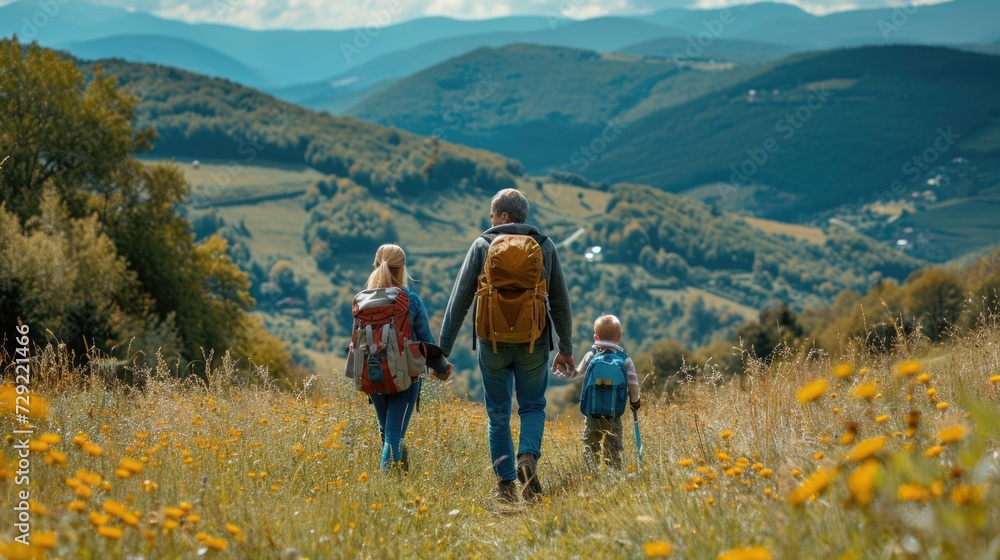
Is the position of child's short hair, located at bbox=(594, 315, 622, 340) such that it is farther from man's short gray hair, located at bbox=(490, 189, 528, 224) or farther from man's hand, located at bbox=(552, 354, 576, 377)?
man's short gray hair, located at bbox=(490, 189, 528, 224)

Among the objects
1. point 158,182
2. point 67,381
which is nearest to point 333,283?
point 158,182

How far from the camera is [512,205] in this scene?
5.72 metres

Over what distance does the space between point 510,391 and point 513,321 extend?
1.86ft

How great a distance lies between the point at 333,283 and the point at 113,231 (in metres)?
131

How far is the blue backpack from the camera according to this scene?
5906 millimetres

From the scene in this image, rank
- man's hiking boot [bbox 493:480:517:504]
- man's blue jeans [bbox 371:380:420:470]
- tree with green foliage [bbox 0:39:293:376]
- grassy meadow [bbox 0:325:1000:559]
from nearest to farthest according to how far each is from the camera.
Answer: grassy meadow [bbox 0:325:1000:559]
man's hiking boot [bbox 493:480:517:504]
man's blue jeans [bbox 371:380:420:470]
tree with green foliage [bbox 0:39:293:376]

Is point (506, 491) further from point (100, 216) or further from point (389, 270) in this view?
point (100, 216)

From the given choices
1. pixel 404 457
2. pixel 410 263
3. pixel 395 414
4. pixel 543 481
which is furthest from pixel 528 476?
pixel 410 263

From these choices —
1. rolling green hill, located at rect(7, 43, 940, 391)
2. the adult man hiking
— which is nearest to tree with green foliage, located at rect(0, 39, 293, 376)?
the adult man hiking

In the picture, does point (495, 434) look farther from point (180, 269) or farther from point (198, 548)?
point (180, 269)

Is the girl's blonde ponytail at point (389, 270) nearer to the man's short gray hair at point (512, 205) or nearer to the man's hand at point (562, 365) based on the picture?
the man's short gray hair at point (512, 205)

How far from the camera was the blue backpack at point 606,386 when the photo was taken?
19.4ft

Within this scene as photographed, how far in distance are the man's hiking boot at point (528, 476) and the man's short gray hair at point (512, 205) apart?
156cm

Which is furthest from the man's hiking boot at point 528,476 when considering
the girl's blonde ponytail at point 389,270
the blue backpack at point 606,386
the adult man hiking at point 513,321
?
the girl's blonde ponytail at point 389,270
